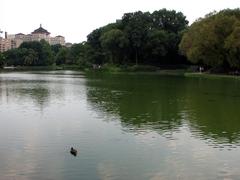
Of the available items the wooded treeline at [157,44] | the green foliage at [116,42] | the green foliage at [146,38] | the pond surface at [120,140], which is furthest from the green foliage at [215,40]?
the pond surface at [120,140]

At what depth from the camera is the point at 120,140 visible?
16.7m

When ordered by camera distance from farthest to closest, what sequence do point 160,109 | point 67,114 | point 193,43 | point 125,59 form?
point 125,59, point 193,43, point 160,109, point 67,114

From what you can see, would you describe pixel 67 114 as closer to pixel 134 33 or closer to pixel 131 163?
pixel 131 163

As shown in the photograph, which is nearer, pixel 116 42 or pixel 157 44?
pixel 157 44

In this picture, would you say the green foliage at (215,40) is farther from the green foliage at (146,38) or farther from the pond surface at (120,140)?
the pond surface at (120,140)

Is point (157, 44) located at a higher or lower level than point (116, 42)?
lower

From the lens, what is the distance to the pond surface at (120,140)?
41.3 feet

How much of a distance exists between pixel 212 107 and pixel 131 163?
48.3 ft

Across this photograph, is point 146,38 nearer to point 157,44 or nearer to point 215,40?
point 157,44

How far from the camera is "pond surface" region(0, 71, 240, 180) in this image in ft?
41.3

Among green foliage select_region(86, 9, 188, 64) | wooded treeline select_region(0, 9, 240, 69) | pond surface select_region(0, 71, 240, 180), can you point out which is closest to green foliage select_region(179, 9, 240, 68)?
wooded treeline select_region(0, 9, 240, 69)

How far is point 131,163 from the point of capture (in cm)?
1336

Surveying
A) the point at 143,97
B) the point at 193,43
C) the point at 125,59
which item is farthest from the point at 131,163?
the point at 125,59

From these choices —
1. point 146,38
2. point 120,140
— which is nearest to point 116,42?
point 146,38
